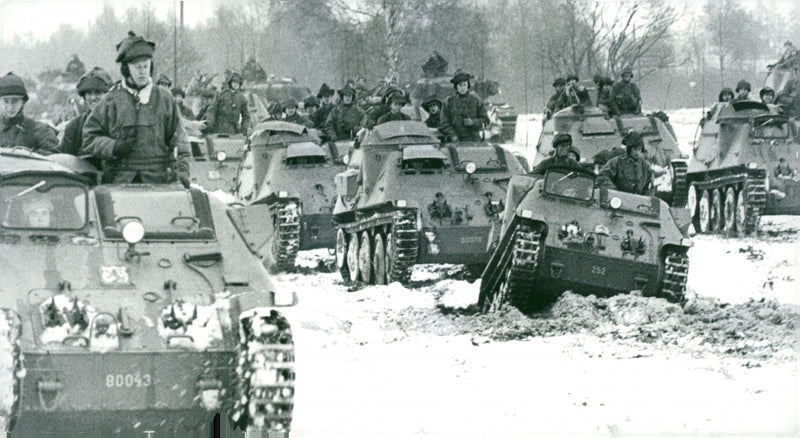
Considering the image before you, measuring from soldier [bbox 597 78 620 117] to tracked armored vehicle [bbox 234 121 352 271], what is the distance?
5.78m

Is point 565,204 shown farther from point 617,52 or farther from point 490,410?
point 617,52

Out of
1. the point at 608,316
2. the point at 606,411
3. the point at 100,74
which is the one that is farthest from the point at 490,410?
the point at 100,74

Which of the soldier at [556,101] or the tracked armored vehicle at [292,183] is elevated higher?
the soldier at [556,101]

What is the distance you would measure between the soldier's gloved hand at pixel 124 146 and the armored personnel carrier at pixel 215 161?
40.2ft


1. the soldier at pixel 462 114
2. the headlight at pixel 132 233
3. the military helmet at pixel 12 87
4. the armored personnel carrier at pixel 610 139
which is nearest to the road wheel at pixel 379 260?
the soldier at pixel 462 114

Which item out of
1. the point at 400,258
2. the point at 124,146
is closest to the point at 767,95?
the point at 400,258

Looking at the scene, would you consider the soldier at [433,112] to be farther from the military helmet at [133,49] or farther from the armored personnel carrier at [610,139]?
the military helmet at [133,49]

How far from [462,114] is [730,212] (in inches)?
233

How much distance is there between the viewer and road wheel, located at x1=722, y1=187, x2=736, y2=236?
22.8 meters

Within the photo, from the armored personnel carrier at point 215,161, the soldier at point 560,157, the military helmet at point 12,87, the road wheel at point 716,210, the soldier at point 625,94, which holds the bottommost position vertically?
the road wheel at point 716,210

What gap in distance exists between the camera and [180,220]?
30.7 feet

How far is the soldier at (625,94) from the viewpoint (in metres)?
25.8

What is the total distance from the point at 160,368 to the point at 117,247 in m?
1.04

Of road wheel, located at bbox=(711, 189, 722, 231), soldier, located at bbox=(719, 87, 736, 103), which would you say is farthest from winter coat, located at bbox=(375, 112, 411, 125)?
soldier, located at bbox=(719, 87, 736, 103)
